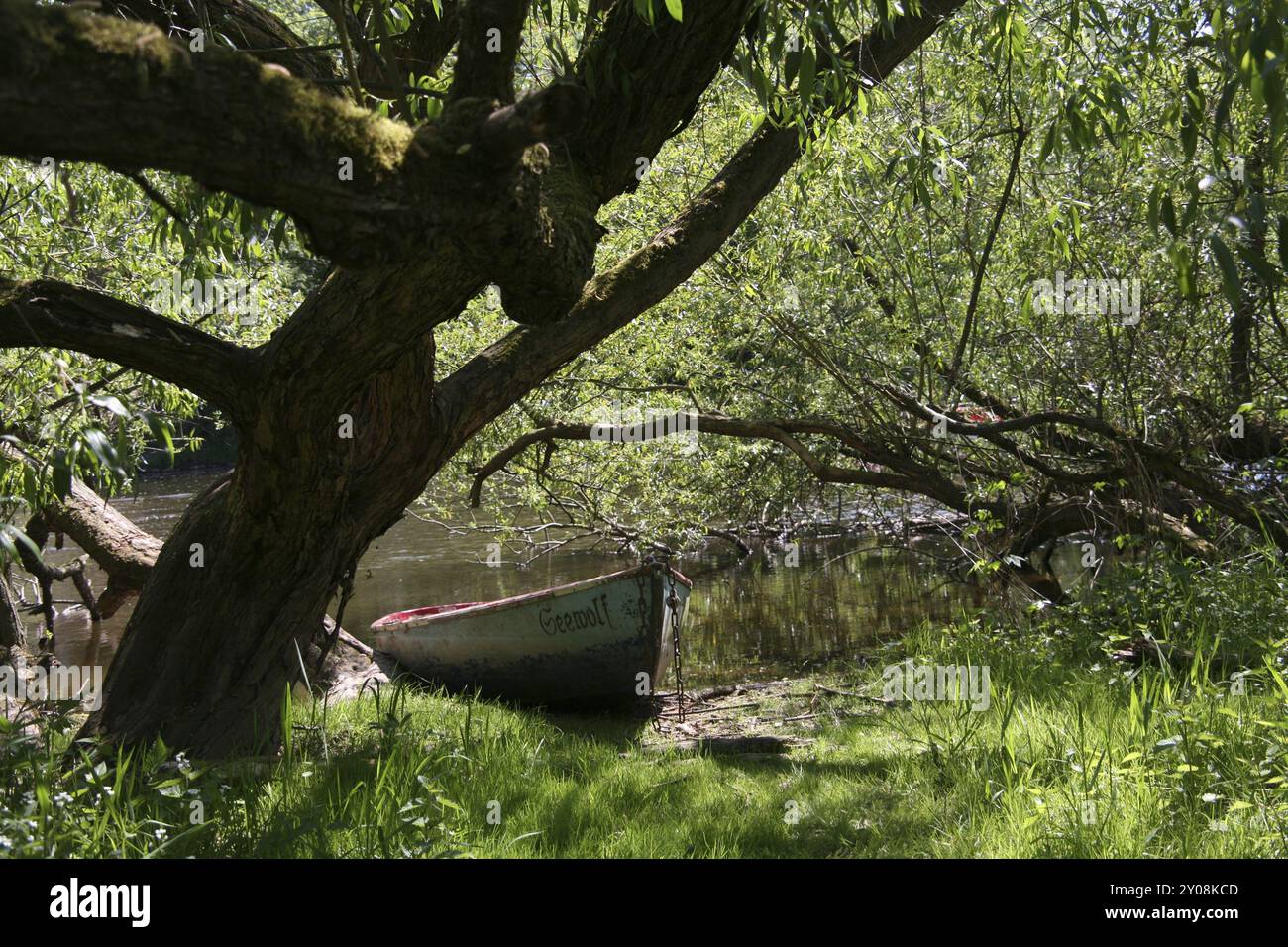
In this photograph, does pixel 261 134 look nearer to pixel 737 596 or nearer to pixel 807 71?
pixel 807 71

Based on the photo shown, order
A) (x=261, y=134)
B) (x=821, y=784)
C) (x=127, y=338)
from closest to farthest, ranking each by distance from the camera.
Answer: (x=261, y=134) → (x=127, y=338) → (x=821, y=784)

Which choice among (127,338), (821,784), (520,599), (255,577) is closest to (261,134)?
(127,338)

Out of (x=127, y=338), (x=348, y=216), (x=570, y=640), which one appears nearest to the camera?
(x=348, y=216)

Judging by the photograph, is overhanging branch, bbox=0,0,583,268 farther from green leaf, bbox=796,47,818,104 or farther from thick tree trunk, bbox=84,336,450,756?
thick tree trunk, bbox=84,336,450,756

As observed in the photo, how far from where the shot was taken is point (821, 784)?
5.18 m

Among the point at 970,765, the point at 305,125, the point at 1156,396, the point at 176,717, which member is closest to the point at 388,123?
the point at 305,125

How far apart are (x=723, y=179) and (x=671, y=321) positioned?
11.7 feet

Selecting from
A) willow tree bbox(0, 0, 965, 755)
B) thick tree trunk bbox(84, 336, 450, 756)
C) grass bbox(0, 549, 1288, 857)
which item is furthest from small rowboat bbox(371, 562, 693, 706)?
thick tree trunk bbox(84, 336, 450, 756)

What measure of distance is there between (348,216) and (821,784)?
3683 mm

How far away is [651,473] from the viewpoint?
10375 millimetres

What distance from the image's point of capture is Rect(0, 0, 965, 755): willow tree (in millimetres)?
2391

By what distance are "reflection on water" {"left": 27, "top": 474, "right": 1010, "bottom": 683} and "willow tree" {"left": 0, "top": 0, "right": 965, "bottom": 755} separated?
16.3 feet

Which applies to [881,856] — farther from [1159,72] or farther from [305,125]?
[1159,72]
